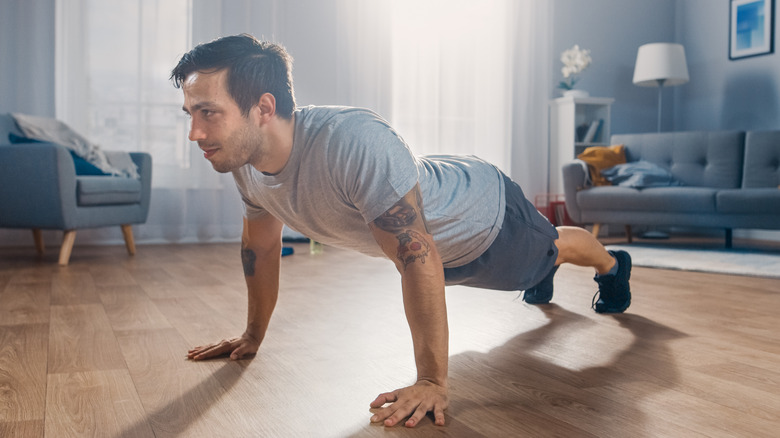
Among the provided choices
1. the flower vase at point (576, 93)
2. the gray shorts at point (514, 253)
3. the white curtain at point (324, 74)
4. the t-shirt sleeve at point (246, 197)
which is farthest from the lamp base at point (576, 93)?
the t-shirt sleeve at point (246, 197)

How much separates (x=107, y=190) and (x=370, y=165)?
268 centimetres

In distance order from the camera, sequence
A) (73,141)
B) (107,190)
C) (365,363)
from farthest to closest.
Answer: (73,141) < (107,190) < (365,363)

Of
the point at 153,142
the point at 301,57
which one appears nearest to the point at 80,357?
the point at 153,142

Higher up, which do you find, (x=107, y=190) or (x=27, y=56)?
(x=27, y=56)

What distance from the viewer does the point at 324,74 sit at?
15.8 ft

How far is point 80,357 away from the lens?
1.40 m

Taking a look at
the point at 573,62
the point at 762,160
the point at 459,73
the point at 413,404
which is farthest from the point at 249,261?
the point at 573,62

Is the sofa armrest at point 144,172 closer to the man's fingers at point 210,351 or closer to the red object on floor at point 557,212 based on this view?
the man's fingers at point 210,351

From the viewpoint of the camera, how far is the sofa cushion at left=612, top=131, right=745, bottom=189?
4328 mm

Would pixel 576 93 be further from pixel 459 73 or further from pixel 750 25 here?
pixel 750 25

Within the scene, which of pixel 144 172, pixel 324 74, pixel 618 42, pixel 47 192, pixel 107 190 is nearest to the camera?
pixel 47 192

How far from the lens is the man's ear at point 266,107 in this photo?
1154 millimetres

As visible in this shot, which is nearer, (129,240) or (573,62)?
(129,240)

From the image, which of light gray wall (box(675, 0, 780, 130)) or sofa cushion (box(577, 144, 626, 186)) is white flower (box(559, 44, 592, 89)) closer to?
sofa cushion (box(577, 144, 626, 186))
